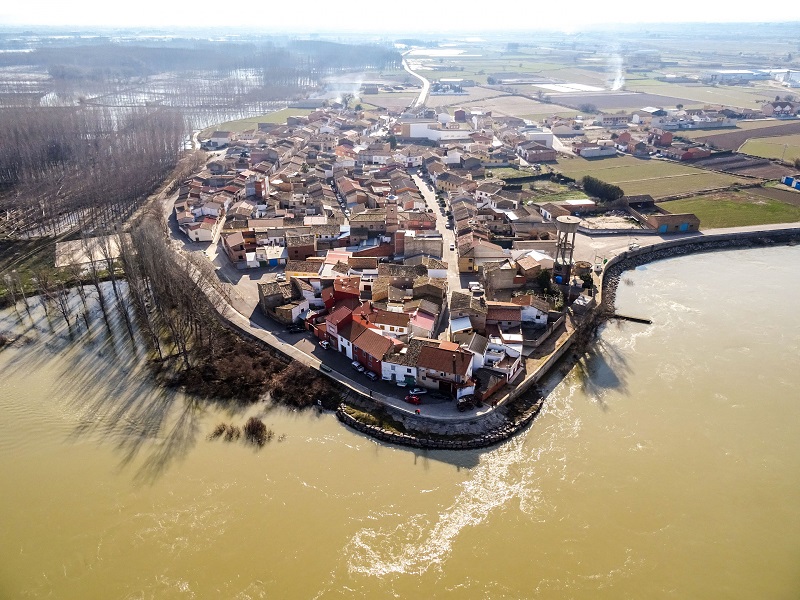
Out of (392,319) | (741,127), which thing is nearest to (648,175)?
(741,127)

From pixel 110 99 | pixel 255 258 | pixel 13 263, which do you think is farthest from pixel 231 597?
pixel 110 99

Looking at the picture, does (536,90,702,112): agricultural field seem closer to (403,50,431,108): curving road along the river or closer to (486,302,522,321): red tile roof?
(403,50,431,108): curving road along the river

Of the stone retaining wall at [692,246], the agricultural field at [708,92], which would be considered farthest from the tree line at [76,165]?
the agricultural field at [708,92]

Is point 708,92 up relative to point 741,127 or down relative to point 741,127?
up

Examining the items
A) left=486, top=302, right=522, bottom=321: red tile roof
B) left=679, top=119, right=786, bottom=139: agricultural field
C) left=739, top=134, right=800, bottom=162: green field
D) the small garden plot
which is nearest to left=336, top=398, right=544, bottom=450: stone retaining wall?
left=486, top=302, right=522, bottom=321: red tile roof

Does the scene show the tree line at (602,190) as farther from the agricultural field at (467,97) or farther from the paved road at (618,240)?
the agricultural field at (467,97)

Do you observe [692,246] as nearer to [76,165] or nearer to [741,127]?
[741,127]
